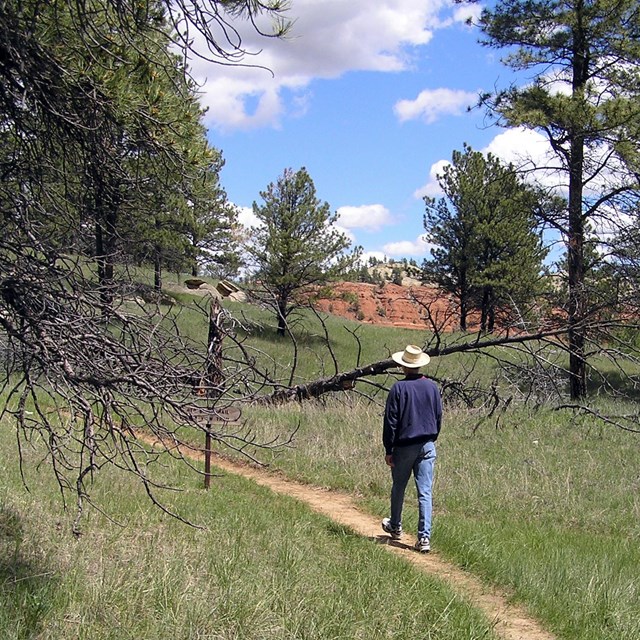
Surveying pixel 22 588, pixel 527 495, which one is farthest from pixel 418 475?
pixel 22 588

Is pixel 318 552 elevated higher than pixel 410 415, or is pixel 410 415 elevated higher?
pixel 410 415

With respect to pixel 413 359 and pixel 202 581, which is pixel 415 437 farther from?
pixel 202 581

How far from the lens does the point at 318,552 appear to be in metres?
6.30

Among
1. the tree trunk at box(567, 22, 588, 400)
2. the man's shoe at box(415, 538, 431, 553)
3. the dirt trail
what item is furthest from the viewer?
the tree trunk at box(567, 22, 588, 400)

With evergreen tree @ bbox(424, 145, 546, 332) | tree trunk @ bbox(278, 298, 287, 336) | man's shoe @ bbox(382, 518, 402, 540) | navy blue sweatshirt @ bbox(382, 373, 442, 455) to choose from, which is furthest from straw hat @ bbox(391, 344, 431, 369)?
evergreen tree @ bbox(424, 145, 546, 332)

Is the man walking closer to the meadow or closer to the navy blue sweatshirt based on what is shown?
the navy blue sweatshirt

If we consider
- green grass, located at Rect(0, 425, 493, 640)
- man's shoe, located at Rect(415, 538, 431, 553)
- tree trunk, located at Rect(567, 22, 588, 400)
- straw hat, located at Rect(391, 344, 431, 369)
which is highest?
tree trunk, located at Rect(567, 22, 588, 400)

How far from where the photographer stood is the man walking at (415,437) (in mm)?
6746

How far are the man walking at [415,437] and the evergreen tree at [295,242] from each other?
978 inches

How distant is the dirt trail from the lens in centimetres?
530

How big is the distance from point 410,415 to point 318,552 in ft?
4.74

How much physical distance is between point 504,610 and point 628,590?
3.38 feet

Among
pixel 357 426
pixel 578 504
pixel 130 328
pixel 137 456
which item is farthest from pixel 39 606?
pixel 357 426

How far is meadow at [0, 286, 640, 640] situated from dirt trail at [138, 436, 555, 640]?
0.13 metres
